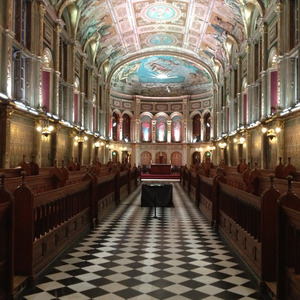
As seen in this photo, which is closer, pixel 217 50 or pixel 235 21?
pixel 235 21

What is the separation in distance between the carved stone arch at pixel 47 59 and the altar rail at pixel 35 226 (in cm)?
1294

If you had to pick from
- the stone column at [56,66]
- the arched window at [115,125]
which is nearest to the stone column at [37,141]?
the stone column at [56,66]

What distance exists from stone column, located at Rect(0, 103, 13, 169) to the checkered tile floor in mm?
6773

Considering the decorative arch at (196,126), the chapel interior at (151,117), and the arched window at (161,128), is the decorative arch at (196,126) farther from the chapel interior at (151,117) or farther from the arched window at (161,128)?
the arched window at (161,128)

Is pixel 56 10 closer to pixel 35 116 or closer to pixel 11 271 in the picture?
pixel 35 116

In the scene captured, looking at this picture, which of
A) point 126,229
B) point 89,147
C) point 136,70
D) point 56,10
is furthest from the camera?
point 136,70

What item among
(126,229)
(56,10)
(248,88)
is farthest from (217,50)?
(126,229)

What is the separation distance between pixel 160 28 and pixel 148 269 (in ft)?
104

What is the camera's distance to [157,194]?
13.8 metres

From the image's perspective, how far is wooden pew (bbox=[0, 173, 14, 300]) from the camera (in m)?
4.27

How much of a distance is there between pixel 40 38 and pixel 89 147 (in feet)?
48.1

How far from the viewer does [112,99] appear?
1831 inches

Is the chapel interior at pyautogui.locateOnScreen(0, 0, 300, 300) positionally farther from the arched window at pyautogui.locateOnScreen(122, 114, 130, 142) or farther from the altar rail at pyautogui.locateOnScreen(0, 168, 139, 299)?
the arched window at pyautogui.locateOnScreen(122, 114, 130, 142)

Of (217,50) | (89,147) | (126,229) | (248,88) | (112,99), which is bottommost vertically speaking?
(126,229)
